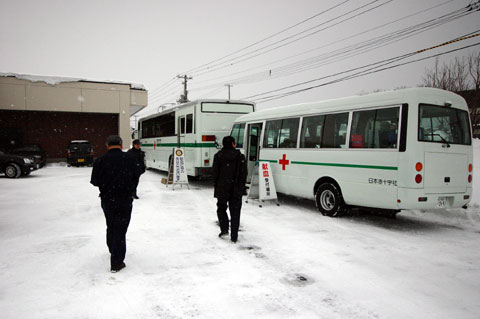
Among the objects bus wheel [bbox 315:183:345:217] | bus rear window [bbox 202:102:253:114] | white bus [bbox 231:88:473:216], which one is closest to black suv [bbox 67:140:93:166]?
bus rear window [bbox 202:102:253:114]

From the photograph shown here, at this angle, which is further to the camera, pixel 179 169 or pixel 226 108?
pixel 226 108

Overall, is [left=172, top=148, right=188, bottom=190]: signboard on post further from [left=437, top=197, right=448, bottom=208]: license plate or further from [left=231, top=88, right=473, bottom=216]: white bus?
[left=437, top=197, right=448, bottom=208]: license plate

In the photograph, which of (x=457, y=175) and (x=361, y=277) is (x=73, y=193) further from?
(x=457, y=175)

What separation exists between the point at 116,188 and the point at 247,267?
2079mm

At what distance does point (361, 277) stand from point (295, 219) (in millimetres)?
3595

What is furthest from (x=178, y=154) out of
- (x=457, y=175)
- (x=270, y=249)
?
(x=457, y=175)

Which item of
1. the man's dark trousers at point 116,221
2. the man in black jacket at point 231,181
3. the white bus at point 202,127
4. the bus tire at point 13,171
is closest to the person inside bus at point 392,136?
the man in black jacket at point 231,181

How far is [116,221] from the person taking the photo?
14.8 feet

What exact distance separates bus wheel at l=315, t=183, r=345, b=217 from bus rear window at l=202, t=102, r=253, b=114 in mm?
6553

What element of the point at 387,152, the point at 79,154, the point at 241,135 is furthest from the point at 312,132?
the point at 79,154

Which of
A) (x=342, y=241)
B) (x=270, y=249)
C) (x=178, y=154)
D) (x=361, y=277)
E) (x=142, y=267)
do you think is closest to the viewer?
(x=361, y=277)

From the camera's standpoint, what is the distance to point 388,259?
5.20 meters

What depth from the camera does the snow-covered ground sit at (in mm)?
3586

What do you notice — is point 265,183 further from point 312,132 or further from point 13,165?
point 13,165
